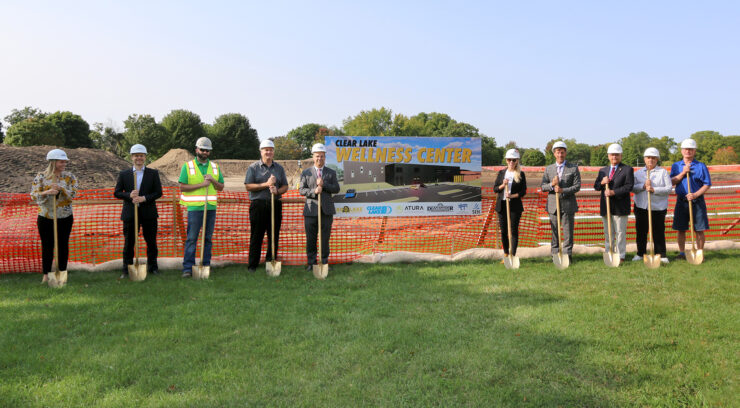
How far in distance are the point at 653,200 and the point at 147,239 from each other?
27.5 ft

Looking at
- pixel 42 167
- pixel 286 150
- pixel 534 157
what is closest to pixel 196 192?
pixel 42 167

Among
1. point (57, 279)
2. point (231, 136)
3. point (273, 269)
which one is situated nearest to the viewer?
point (57, 279)

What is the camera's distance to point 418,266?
8.16m

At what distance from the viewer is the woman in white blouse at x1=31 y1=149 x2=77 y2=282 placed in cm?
691

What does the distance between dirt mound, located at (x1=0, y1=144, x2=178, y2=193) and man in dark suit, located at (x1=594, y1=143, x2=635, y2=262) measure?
24.6 m

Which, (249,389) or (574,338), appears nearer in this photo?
(249,389)

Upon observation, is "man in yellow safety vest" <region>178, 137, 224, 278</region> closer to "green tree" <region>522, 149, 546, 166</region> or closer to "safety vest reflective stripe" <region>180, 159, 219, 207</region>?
"safety vest reflective stripe" <region>180, 159, 219, 207</region>

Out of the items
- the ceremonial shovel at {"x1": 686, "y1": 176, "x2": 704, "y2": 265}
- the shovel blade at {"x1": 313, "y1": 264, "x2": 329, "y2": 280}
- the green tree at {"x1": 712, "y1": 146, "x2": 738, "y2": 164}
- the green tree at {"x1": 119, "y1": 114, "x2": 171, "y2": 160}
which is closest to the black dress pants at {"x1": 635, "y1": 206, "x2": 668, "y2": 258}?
the ceremonial shovel at {"x1": 686, "y1": 176, "x2": 704, "y2": 265}

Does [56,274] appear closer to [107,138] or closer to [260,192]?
[260,192]

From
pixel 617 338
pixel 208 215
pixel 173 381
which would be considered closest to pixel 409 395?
pixel 173 381

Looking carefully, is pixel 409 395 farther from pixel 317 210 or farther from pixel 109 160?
pixel 109 160

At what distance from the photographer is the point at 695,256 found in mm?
8039

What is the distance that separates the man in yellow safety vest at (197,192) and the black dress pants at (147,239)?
0.51 m

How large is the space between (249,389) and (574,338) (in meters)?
3.08
